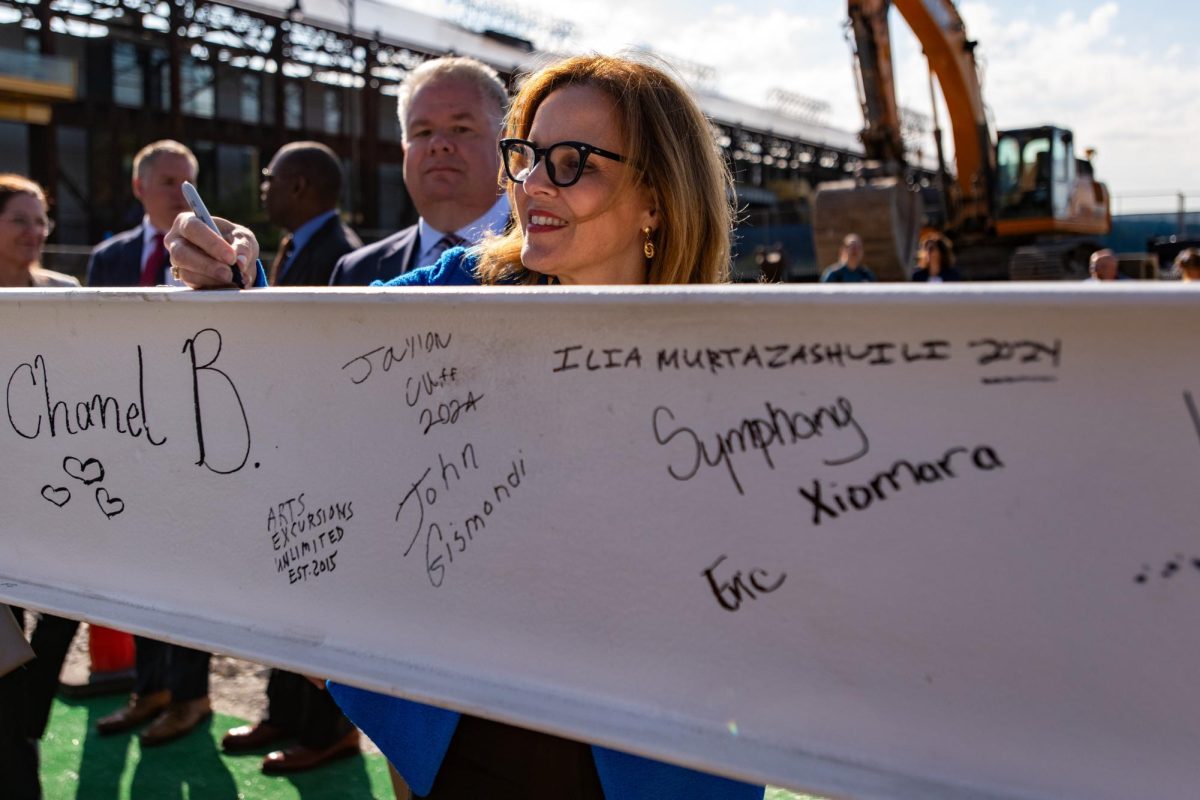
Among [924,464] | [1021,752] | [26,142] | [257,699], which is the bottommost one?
[257,699]

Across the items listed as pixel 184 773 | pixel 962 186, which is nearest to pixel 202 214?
pixel 184 773

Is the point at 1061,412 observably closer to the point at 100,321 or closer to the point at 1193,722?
the point at 1193,722

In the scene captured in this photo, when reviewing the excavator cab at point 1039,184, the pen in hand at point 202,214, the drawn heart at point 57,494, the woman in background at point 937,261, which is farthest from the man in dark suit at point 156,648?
the excavator cab at point 1039,184

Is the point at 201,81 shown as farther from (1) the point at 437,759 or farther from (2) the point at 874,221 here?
(1) the point at 437,759

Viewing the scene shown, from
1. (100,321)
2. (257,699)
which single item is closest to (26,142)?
(257,699)

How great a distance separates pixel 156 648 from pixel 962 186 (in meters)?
14.1

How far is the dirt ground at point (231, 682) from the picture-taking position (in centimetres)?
414

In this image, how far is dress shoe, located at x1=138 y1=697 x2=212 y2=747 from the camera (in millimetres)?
3729

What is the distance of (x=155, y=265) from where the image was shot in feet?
15.1

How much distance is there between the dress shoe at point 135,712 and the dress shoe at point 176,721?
5 cm

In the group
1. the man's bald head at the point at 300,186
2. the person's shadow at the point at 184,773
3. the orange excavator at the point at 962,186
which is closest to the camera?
the person's shadow at the point at 184,773

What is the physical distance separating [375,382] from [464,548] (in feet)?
0.84

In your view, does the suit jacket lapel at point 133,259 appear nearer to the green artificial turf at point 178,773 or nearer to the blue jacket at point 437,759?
the green artificial turf at point 178,773

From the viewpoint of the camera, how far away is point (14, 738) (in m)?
2.83
